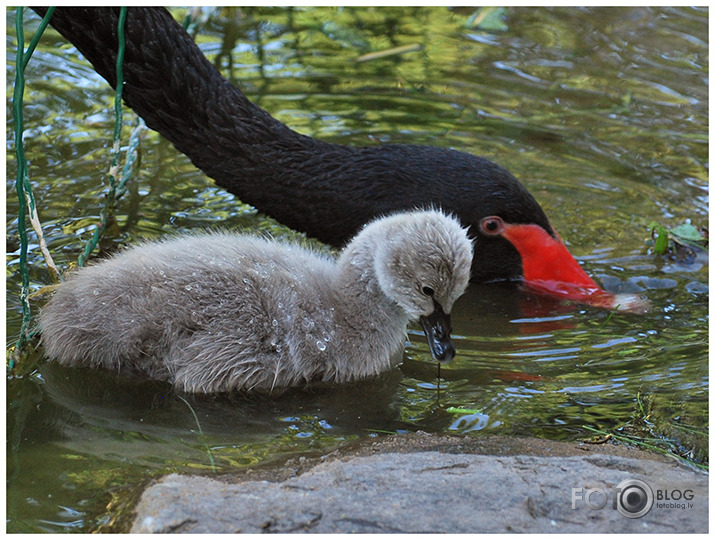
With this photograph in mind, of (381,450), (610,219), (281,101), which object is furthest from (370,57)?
(381,450)

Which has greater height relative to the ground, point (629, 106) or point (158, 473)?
point (629, 106)

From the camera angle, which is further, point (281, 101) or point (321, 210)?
point (281, 101)

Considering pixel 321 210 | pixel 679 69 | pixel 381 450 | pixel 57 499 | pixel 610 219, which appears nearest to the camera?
pixel 57 499

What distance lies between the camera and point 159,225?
571 cm

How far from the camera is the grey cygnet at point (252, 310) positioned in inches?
163

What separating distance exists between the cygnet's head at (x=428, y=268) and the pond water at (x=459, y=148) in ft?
0.92

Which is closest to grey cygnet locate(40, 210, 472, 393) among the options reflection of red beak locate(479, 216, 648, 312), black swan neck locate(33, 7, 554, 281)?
black swan neck locate(33, 7, 554, 281)

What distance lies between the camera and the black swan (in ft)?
17.2

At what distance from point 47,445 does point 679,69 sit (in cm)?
587

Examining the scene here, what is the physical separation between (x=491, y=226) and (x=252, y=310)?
1.64 m

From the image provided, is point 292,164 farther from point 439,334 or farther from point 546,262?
point 439,334

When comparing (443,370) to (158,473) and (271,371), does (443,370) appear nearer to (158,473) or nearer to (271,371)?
(271,371)

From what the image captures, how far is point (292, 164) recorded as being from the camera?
5.47m

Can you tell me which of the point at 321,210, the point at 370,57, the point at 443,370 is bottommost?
the point at 443,370
